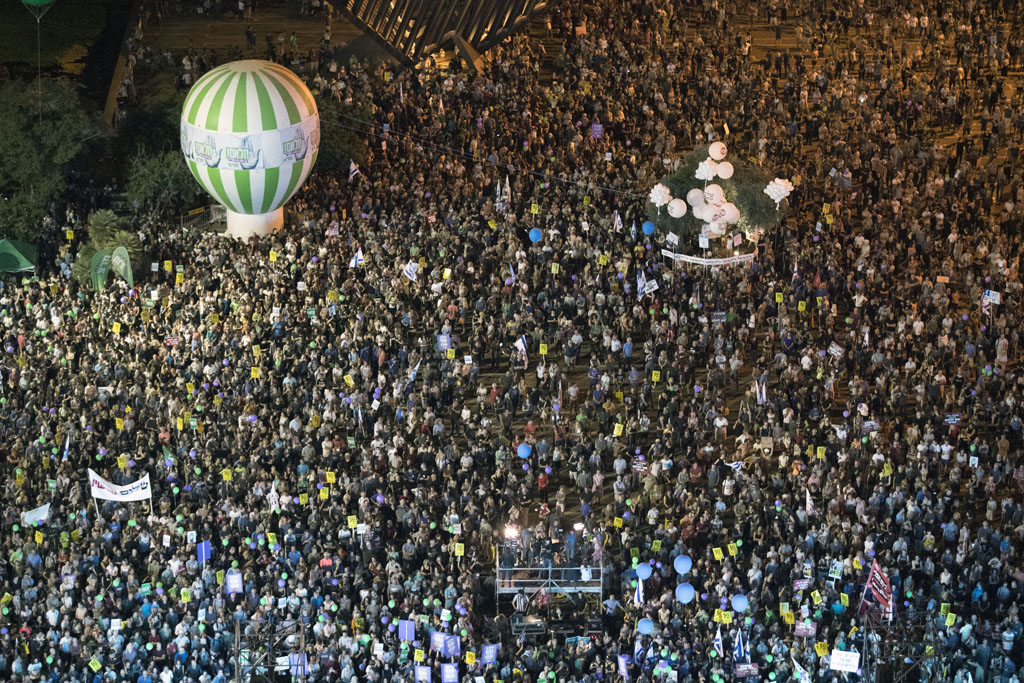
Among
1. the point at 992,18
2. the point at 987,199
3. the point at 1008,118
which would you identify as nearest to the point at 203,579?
the point at 987,199

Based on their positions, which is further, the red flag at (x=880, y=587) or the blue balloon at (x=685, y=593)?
the blue balloon at (x=685, y=593)

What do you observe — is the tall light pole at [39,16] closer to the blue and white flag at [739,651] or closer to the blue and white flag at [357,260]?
the blue and white flag at [357,260]

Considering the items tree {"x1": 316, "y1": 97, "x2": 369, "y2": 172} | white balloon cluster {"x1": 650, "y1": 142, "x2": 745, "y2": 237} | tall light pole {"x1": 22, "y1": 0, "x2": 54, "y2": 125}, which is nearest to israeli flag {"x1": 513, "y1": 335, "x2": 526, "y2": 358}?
white balloon cluster {"x1": 650, "y1": 142, "x2": 745, "y2": 237}

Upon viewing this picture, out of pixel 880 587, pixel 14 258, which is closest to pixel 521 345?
pixel 880 587

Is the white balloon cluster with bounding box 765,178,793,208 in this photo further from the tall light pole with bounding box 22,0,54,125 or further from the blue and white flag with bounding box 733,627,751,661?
the tall light pole with bounding box 22,0,54,125

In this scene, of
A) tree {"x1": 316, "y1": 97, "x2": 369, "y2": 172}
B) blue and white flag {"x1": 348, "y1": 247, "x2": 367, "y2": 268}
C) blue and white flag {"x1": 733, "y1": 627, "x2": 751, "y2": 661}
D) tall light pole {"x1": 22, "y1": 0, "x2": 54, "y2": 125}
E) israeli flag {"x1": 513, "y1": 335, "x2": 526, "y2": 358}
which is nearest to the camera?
blue and white flag {"x1": 733, "y1": 627, "x2": 751, "y2": 661}

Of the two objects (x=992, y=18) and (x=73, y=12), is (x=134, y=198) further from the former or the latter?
(x=992, y=18)

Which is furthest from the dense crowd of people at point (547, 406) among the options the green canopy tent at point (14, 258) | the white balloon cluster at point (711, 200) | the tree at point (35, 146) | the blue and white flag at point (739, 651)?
the tree at point (35, 146)
